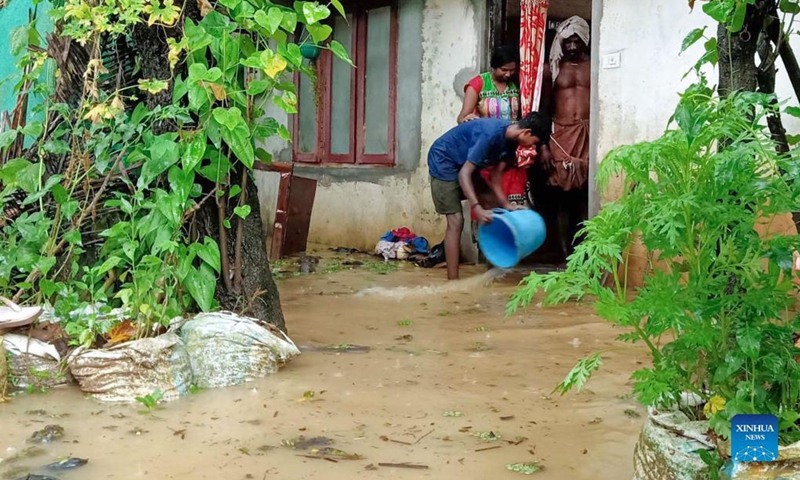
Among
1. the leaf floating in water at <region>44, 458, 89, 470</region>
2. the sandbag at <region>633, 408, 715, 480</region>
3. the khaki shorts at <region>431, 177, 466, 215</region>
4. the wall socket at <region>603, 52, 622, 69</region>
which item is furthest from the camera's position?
the khaki shorts at <region>431, 177, 466, 215</region>

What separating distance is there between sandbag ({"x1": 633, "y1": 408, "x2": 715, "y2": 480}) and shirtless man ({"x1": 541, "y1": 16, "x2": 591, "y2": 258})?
16.6 ft

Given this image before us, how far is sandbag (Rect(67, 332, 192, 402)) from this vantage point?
10.3 ft

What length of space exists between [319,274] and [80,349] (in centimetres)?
367

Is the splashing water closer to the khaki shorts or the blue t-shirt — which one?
the khaki shorts

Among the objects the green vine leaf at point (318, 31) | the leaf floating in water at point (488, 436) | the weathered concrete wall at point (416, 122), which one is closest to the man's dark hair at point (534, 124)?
the weathered concrete wall at point (416, 122)

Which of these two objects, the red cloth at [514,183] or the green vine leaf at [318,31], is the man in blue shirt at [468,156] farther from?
the green vine leaf at [318,31]

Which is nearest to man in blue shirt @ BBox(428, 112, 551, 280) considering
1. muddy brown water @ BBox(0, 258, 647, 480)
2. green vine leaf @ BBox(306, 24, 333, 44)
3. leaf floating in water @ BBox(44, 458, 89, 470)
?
muddy brown water @ BBox(0, 258, 647, 480)

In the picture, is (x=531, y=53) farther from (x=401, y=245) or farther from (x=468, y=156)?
(x=401, y=245)

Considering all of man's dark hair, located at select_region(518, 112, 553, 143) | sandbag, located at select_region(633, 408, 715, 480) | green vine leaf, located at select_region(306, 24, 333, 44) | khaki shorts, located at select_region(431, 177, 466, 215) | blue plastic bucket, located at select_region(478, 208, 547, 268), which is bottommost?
sandbag, located at select_region(633, 408, 715, 480)

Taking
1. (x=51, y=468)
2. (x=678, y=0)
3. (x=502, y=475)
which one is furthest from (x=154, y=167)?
(x=678, y=0)

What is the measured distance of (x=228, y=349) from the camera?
11.2 ft

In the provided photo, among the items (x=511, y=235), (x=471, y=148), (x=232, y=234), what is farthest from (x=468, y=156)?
(x=232, y=234)

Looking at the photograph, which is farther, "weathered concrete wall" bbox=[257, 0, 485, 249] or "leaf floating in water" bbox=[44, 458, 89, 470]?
"weathered concrete wall" bbox=[257, 0, 485, 249]

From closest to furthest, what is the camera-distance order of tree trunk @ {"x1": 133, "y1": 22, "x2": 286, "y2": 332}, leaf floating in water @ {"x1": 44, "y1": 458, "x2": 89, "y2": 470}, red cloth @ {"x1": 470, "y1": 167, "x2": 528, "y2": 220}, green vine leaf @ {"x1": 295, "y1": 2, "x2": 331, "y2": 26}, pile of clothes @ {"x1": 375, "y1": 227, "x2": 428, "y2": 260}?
leaf floating in water @ {"x1": 44, "y1": 458, "x2": 89, "y2": 470} → green vine leaf @ {"x1": 295, "y1": 2, "x2": 331, "y2": 26} → tree trunk @ {"x1": 133, "y1": 22, "x2": 286, "y2": 332} → red cloth @ {"x1": 470, "y1": 167, "x2": 528, "y2": 220} → pile of clothes @ {"x1": 375, "y1": 227, "x2": 428, "y2": 260}
